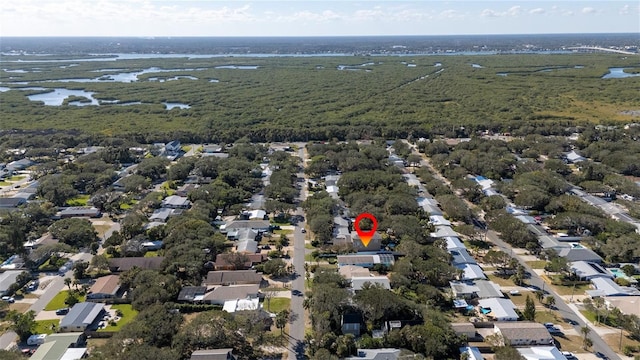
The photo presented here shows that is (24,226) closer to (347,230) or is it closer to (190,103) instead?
(347,230)

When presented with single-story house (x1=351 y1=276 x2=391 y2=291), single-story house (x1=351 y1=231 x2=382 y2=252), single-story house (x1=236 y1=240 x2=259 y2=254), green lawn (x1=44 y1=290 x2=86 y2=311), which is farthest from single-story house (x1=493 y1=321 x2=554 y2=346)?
green lawn (x1=44 y1=290 x2=86 y2=311)

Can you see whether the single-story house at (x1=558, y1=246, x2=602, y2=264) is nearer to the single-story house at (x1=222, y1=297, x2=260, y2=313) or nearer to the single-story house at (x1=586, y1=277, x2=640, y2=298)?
the single-story house at (x1=586, y1=277, x2=640, y2=298)

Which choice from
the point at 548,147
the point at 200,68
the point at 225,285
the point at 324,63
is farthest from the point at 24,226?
the point at 324,63

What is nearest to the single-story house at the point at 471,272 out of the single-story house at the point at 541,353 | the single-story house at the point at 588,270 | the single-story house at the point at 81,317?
the single-story house at the point at 588,270

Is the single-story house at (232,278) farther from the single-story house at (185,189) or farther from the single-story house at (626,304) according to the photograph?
the single-story house at (626,304)

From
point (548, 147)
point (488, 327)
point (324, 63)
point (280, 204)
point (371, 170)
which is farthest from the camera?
point (324, 63)

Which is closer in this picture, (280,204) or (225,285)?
(225,285)

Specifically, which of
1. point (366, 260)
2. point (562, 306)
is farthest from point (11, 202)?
point (562, 306)
